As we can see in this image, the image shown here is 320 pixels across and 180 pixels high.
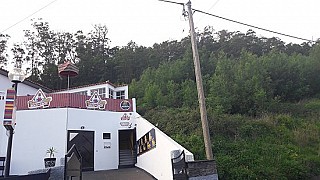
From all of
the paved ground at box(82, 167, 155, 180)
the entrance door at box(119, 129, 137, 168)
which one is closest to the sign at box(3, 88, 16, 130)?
the paved ground at box(82, 167, 155, 180)

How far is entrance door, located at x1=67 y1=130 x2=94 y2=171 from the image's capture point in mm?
14250

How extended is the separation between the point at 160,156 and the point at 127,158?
18.6 feet

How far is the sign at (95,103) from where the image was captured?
15102 mm

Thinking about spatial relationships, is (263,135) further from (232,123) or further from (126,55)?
(126,55)

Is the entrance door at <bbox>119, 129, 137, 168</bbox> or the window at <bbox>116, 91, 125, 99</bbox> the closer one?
the entrance door at <bbox>119, 129, 137, 168</bbox>

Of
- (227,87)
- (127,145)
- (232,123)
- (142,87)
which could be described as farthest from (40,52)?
(232,123)

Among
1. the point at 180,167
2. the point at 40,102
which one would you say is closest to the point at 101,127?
the point at 40,102

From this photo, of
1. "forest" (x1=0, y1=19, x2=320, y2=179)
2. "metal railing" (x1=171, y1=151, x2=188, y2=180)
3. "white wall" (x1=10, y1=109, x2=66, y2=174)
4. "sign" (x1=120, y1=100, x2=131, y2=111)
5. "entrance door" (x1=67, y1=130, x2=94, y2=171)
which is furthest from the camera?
"sign" (x1=120, y1=100, x2=131, y2=111)

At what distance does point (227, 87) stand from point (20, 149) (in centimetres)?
1163

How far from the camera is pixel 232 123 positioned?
43.3 ft

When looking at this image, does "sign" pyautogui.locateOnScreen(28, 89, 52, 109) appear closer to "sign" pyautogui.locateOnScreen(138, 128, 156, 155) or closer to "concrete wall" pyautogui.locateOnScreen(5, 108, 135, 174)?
"concrete wall" pyautogui.locateOnScreen(5, 108, 135, 174)

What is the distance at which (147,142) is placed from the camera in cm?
1315

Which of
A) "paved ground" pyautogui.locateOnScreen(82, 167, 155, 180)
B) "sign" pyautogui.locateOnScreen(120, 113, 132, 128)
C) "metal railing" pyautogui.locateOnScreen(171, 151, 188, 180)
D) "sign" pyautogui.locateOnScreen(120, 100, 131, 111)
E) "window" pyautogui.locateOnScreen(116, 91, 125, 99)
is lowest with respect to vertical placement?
"paved ground" pyautogui.locateOnScreen(82, 167, 155, 180)

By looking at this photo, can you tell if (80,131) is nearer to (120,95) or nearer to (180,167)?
(120,95)
